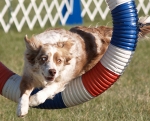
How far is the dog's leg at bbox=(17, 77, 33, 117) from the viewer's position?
5.20 metres

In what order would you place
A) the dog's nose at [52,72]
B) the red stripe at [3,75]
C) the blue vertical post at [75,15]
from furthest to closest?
the blue vertical post at [75,15] < the red stripe at [3,75] < the dog's nose at [52,72]

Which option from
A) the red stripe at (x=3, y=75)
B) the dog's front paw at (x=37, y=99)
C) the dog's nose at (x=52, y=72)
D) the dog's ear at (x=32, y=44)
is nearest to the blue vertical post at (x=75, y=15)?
the red stripe at (x=3, y=75)

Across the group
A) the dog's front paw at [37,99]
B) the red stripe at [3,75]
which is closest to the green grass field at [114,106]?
the red stripe at [3,75]

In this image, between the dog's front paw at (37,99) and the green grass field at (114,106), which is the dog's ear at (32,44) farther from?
the green grass field at (114,106)

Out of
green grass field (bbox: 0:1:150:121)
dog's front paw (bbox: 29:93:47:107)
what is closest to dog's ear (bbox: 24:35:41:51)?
dog's front paw (bbox: 29:93:47:107)

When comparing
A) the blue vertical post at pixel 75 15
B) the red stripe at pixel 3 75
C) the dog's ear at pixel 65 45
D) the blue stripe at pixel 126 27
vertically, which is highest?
the blue stripe at pixel 126 27

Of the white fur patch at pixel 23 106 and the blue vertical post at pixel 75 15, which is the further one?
the blue vertical post at pixel 75 15

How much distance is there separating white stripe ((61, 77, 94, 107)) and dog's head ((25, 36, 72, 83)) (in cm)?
28

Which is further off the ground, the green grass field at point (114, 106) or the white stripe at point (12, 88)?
the white stripe at point (12, 88)

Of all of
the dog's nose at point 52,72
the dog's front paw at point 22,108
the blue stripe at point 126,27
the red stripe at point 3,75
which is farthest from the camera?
the red stripe at point 3,75

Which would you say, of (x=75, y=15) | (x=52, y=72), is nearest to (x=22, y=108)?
(x=52, y=72)

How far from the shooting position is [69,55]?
18.1ft

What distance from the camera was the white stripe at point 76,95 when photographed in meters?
5.53

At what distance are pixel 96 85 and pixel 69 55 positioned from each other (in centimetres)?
44
